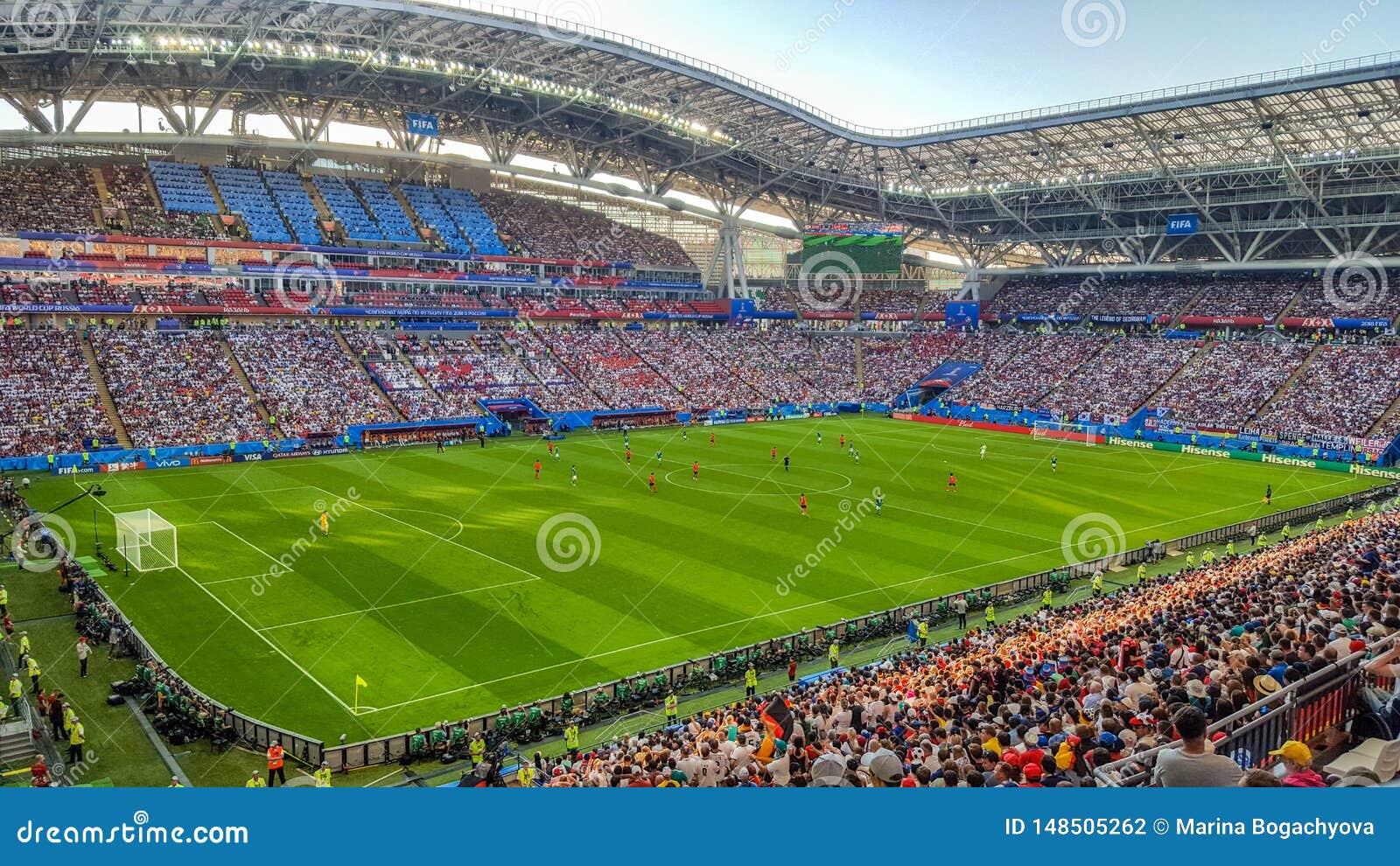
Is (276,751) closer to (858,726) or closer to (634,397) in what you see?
(858,726)

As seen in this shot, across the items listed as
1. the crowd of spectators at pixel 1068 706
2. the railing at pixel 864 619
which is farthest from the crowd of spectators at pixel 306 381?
the crowd of spectators at pixel 1068 706

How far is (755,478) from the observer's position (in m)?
50.6

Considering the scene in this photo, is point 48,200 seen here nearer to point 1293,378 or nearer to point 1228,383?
point 1228,383

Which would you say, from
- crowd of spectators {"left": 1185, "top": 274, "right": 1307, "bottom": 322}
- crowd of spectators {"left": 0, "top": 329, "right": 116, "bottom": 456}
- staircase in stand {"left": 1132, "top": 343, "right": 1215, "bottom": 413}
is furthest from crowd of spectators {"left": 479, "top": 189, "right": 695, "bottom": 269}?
crowd of spectators {"left": 1185, "top": 274, "right": 1307, "bottom": 322}

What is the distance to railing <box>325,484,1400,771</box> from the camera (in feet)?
63.0

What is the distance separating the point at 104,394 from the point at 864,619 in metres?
52.0

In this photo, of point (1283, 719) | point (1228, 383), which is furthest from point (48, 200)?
point (1228, 383)

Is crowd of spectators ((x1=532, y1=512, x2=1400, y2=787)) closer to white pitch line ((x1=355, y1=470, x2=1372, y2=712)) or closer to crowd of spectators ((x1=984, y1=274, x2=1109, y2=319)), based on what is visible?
white pitch line ((x1=355, y1=470, x2=1372, y2=712))

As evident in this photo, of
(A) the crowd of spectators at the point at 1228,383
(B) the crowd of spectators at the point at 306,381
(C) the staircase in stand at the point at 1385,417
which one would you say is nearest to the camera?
(C) the staircase in stand at the point at 1385,417

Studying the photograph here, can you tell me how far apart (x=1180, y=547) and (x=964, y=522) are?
8.38 m

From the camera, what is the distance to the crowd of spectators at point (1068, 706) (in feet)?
28.3

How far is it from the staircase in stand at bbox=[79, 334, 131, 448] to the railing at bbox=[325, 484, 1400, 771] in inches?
1685

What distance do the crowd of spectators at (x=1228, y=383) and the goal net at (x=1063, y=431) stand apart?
5.82 metres

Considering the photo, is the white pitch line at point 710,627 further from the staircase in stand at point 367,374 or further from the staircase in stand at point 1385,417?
the staircase in stand at point 367,374
